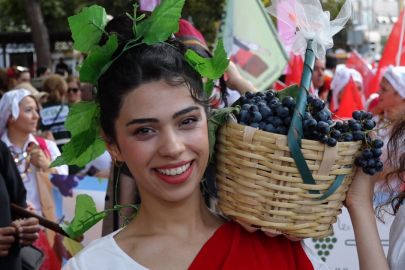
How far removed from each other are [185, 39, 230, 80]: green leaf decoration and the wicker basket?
0.67ft

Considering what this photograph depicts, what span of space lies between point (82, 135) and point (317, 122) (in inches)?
34.8

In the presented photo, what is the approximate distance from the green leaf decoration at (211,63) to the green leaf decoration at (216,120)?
0.44 feet

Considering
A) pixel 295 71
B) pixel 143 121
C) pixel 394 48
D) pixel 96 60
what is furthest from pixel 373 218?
pixel 394 48

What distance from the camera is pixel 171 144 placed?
6.53ft

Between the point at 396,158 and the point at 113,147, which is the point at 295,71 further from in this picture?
the point at 113,147

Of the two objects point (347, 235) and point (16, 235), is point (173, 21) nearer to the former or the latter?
point (16, 235)

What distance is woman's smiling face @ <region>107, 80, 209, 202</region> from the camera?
202 cm

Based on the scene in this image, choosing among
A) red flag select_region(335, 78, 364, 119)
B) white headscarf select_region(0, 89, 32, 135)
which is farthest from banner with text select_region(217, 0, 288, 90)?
white headscarf select_region(0, 89, 32, 135)

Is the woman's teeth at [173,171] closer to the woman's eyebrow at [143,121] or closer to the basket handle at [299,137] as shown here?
the woman's eyebrow at [143,121]

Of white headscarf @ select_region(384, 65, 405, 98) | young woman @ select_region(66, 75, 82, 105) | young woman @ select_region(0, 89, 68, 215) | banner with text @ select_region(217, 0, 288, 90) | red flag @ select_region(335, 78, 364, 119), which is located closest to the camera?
banner with text @ select_region(217, 0, 288, 90)

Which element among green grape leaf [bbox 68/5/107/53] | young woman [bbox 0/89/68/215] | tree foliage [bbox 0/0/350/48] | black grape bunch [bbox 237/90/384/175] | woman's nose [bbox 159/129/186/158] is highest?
green grape leaf [bbox 68/5/107/53]

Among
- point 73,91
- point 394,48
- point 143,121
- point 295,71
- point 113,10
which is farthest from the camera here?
point 113,10

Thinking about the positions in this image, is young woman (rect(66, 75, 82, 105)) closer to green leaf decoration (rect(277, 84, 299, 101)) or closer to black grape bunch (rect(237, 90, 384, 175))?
green leaf decoration (rect(277, 84, 299, 101))

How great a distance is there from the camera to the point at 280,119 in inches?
78.0
